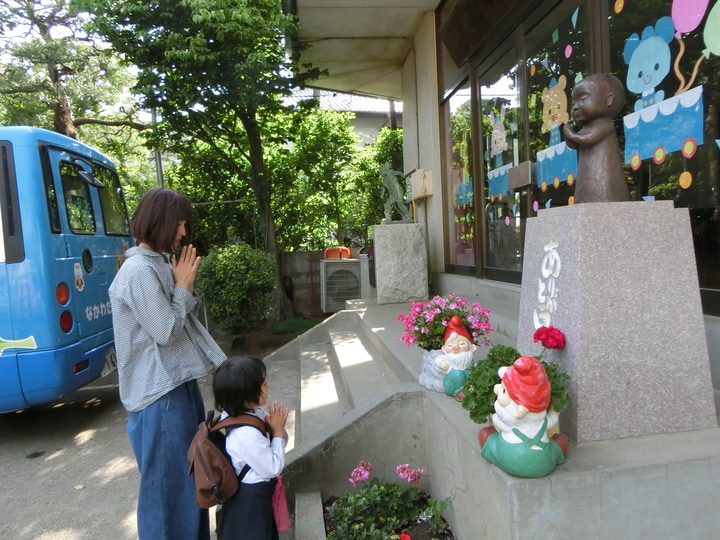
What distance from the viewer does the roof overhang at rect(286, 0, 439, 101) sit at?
23.5 feet

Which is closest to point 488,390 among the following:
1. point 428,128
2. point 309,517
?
point 309,517

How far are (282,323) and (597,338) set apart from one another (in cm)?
877

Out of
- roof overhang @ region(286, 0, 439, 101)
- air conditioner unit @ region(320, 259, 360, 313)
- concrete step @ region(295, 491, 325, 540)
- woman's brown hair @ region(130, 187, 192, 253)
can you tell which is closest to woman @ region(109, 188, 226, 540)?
woman's brown hair @ region(130, 187, 192, 253)

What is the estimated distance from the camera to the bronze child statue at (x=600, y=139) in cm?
221

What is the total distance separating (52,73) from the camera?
32.6 feet

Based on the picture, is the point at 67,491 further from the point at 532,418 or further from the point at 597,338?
the point at 597,338

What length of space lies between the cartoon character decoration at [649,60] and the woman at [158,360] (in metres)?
3.09

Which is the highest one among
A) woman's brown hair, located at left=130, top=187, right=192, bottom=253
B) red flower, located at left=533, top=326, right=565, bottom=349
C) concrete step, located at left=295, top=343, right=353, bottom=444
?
woman's brown hair, located at left=130, top=187, right=192, bottom=253

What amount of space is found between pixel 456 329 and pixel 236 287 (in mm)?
4618

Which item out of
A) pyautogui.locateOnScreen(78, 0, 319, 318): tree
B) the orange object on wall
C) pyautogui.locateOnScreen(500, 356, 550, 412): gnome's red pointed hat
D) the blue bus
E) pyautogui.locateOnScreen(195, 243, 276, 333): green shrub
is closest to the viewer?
pyautogui.locateOnScreen(500, 356, 550, 412): gnome's red pointed hat

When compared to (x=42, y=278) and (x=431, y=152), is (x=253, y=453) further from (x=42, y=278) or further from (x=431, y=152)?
(x=431, y=152)

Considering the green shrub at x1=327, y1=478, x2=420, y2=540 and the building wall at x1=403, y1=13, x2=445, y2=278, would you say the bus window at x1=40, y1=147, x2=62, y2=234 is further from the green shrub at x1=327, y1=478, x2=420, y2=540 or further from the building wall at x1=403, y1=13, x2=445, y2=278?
the building wall at x1=403, y1=13, x2=445, y2=278

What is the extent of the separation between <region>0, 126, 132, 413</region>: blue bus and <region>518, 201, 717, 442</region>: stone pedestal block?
3.96 m

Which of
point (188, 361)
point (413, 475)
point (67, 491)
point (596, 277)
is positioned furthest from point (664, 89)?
point (67, 491)
